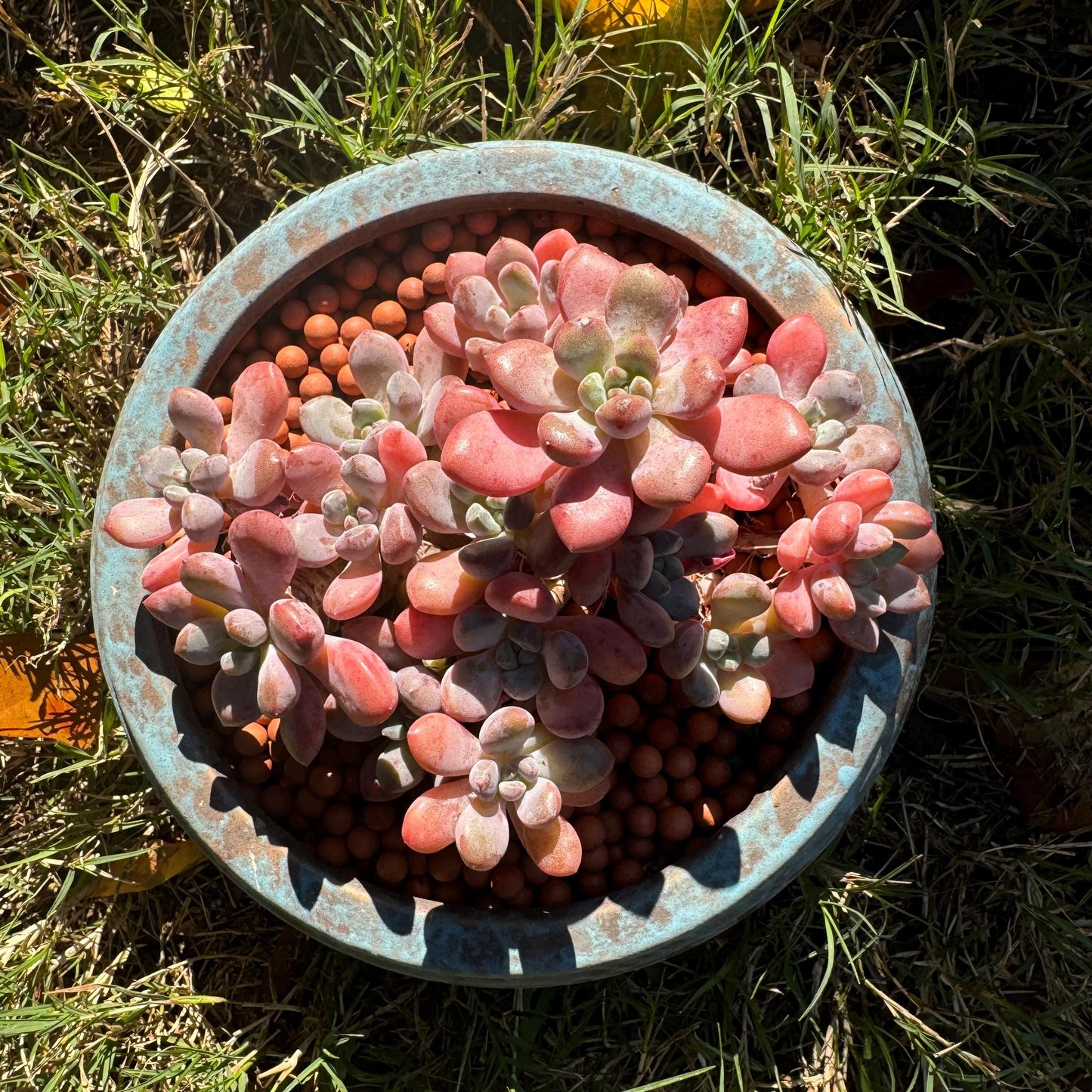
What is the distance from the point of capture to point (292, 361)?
119 cm

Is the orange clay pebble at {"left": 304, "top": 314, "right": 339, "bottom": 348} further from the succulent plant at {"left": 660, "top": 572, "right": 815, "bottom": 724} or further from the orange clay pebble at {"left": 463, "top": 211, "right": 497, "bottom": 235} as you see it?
the succulent plant at {"left": 660, "top": 572, "right": 815, "bottom": 724}

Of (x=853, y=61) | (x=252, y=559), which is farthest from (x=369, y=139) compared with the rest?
(x=252, y=559)

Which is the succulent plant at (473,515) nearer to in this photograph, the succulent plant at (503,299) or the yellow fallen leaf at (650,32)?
the succulent plant at (503,299)

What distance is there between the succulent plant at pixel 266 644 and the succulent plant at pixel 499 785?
0.19ft

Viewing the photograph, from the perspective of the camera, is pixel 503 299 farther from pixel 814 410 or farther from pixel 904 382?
pixel 904 382

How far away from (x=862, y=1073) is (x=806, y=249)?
1.05m

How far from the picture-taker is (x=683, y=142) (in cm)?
152

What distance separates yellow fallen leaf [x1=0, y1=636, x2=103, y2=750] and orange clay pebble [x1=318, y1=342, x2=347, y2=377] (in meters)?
0.62

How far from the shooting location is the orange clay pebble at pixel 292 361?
1.19 meters

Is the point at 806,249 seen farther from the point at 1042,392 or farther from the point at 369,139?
the point at 369,139

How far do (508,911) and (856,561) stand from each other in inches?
18.9

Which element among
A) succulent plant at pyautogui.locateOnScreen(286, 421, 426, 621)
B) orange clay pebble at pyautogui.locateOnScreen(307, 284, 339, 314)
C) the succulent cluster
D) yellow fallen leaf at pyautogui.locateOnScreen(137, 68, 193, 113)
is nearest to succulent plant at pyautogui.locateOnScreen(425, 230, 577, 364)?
the succulent cluster

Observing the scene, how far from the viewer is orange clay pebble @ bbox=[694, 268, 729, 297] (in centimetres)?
116

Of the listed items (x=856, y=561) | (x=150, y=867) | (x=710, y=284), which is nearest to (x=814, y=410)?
(x=856, y=561)
